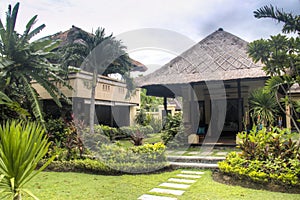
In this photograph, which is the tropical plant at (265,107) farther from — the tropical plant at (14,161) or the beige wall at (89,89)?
the beige wall at (89,89)

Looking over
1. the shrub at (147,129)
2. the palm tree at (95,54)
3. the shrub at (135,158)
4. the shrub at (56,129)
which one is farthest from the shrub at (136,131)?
the palm tree at (95,54)

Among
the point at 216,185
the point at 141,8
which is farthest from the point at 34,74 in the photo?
the point at 216,185

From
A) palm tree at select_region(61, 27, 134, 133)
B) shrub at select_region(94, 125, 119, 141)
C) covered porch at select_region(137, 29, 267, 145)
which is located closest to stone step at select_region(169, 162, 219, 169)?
covered porch at select_region(137, 29, 267, 145)

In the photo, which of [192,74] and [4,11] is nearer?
[4,11]

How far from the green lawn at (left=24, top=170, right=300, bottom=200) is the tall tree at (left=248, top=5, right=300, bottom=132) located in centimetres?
251

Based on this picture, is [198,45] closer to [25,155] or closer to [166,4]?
[166,4]

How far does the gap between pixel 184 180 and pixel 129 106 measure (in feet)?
46.0

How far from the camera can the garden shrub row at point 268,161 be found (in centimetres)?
644

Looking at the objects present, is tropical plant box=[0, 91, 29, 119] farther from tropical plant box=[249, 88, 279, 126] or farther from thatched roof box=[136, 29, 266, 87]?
tropical plant box=[249, 88, 279, 126]

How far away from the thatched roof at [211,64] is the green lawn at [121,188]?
5016 millimetres

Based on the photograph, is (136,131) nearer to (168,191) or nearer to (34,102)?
(34,102)

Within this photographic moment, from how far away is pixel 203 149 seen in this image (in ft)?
38.1

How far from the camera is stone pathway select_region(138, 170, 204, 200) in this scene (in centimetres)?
612

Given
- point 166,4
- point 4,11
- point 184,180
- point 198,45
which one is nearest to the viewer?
point 184,180
